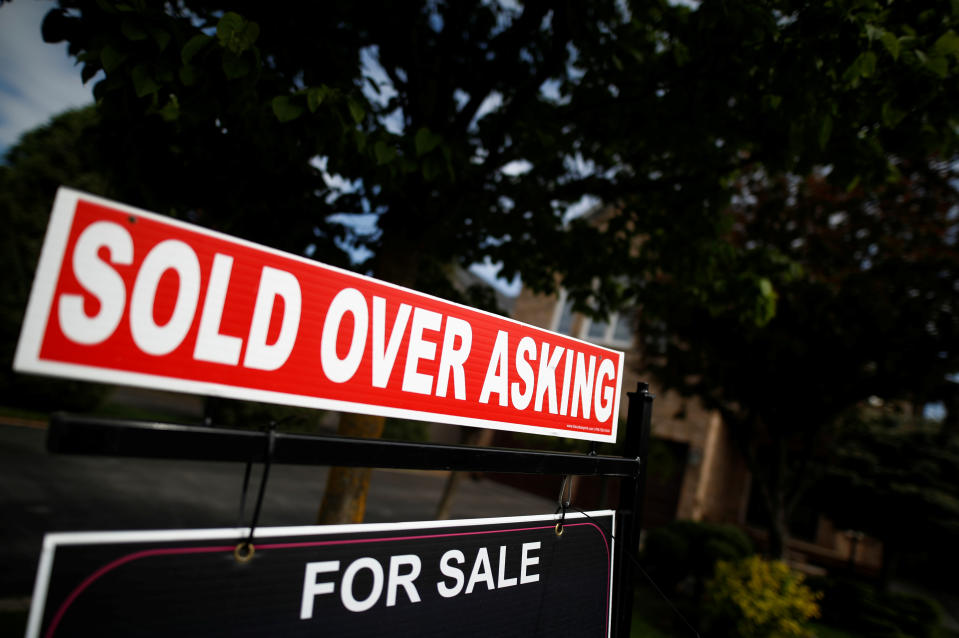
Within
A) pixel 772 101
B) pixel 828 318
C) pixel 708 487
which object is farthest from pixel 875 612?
pixel 772 101

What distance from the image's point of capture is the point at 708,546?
7.30m

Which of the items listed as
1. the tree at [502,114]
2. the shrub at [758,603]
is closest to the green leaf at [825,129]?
the tree at [502,114]

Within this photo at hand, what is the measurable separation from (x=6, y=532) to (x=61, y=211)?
267 inches

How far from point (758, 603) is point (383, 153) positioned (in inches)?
209

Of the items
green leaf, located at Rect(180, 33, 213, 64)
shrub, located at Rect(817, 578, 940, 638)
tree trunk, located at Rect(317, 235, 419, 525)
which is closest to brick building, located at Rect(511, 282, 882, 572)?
shrub, located at Rect(817, 578, 940, 638)

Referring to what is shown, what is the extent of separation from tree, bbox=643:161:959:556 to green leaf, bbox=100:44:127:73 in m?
4.24

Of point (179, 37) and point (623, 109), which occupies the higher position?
point (623, 109)

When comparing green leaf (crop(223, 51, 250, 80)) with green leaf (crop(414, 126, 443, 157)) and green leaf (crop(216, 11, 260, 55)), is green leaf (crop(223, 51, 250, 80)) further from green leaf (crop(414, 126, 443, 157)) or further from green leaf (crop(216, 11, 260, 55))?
green leaf (crop(414, 126, 443, 157))

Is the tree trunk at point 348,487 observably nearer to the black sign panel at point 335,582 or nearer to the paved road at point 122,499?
the black sign panel at point 335,582

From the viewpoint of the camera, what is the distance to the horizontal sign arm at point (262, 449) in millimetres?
938

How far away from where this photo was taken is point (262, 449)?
43.1 inches

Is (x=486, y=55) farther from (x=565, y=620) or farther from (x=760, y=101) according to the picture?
(x=565, y=620)

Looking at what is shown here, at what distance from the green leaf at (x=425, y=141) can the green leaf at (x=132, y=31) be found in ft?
3.98

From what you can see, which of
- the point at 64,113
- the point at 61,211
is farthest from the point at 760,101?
the point at 64,113
